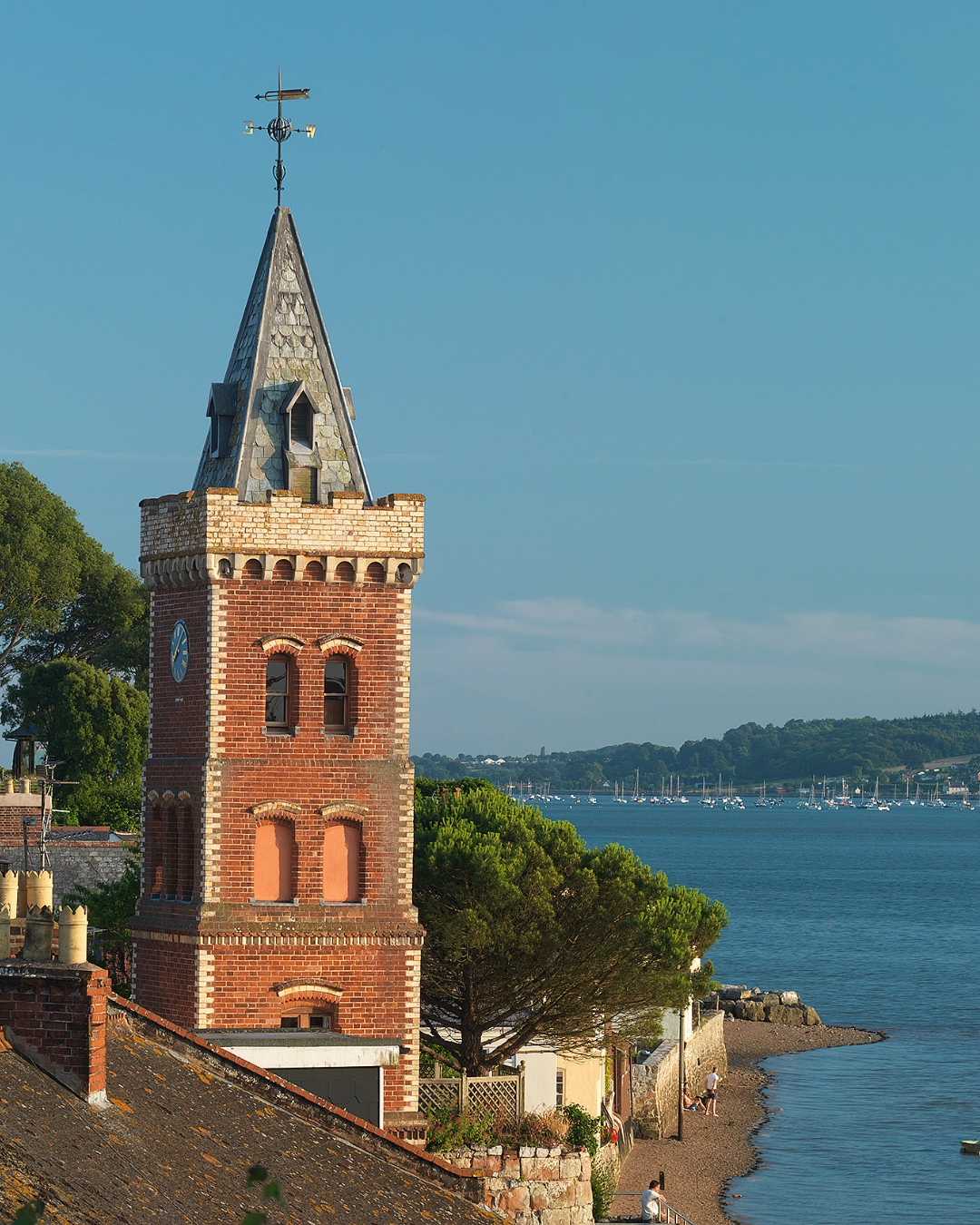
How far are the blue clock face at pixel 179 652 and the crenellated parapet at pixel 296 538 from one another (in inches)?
41.9

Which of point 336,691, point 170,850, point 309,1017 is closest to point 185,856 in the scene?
point 170,850

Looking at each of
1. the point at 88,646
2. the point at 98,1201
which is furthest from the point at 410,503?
the point at 88,646

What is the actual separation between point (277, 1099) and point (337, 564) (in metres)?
13.7

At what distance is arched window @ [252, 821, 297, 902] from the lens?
116 ft

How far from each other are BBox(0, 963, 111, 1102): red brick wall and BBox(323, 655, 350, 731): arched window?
1583 cm

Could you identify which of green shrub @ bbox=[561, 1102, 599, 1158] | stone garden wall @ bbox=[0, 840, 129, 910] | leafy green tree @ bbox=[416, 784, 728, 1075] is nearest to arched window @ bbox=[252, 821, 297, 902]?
leafy green tree @ bbox=[416, 784, 728, 1075]

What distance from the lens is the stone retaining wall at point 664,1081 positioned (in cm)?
6494

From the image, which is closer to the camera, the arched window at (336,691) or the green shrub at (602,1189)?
the arched window at (336,691)

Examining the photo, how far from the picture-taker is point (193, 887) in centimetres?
3538

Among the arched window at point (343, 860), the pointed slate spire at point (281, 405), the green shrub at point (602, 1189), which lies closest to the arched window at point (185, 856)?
the arched window at point (343, 860)

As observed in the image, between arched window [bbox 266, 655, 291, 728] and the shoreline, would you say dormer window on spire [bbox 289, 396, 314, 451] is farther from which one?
the shoreline

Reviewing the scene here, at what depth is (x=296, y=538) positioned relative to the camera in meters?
35.4

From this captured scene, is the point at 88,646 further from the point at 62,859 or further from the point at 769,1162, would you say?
the point at 769,1162

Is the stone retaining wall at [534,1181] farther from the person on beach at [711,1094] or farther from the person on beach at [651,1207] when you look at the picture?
the person on beach at [711,1094]
